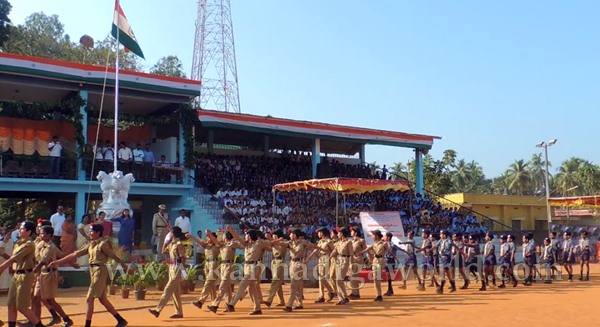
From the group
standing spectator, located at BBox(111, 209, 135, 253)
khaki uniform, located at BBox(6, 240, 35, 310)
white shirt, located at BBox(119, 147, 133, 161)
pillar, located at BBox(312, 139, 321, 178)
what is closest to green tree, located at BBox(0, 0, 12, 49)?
white shirt, located at BBox(119, 147, 133, 161)

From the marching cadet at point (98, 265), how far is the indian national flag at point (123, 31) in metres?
10.7

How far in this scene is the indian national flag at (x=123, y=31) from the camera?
723 inches

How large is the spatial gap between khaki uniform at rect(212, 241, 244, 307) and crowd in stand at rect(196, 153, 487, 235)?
8809 mm

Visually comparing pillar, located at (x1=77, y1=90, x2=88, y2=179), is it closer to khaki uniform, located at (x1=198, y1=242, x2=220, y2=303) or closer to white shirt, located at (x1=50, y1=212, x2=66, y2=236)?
white shirt, located at (x1=50, y1=212, x2=66, y2=236)

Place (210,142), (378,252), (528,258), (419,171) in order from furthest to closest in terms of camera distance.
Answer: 1. (419,171)
2. (210,142)
3. (528,258)
4. (378,252)

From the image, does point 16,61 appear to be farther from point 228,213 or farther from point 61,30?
point 61,30

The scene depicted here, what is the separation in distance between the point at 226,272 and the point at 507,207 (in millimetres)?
36794

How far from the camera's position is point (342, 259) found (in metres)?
12.6

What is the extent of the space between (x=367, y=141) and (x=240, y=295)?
18131 millimetres

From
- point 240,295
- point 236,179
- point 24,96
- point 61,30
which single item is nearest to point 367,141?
point 236,179

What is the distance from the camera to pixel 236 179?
24.3 metres

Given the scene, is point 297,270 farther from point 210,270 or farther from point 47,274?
point 47,274

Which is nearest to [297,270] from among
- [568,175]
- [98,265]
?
[98,265]

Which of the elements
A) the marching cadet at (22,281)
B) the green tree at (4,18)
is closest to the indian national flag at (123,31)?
the green tree at (4,18)
